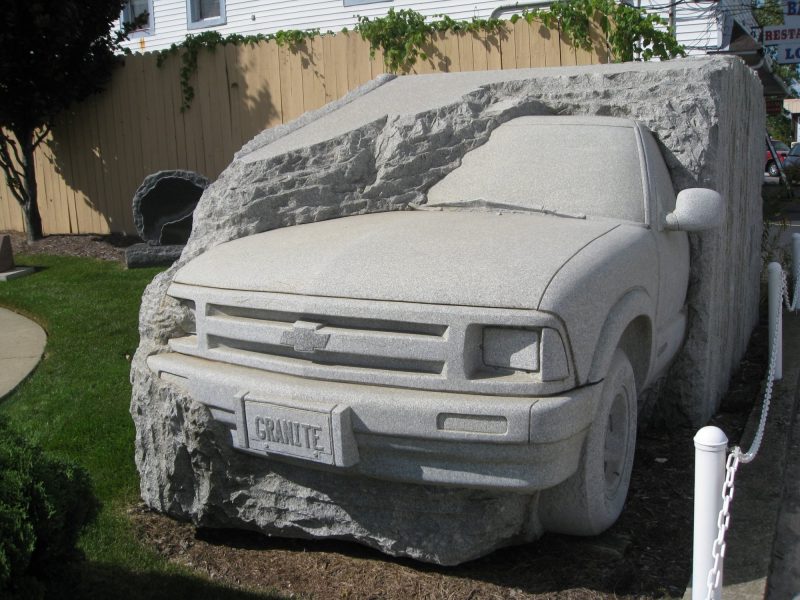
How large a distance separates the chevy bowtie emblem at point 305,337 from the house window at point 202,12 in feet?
53.7

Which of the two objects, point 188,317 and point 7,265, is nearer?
point 188,317

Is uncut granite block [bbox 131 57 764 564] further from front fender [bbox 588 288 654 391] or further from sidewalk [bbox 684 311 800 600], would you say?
front fender [bbox 588 288 654 391]

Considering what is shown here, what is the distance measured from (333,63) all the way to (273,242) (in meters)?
7.15

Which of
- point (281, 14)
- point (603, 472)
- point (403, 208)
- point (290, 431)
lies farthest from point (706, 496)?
point (281, 14)

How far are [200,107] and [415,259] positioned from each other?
919 centimetres

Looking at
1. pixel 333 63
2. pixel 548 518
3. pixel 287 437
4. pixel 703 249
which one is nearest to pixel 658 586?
pixel 548 518

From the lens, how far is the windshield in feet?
13.9

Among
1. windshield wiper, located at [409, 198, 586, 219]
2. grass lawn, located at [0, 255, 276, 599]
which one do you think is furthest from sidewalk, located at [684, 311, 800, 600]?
grass lawn, located at [0, 255, 276, 599]

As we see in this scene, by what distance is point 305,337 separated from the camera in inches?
130

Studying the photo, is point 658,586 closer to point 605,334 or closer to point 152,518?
point 605,334

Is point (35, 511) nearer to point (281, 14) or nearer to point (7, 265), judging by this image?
point (7, 265)

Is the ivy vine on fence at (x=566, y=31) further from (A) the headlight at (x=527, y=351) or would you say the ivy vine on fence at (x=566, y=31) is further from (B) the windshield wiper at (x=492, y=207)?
(A) the headlight at (x=527, y=351)

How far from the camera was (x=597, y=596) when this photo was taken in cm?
332

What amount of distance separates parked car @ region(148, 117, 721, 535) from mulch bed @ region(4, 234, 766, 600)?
7.0 inches
